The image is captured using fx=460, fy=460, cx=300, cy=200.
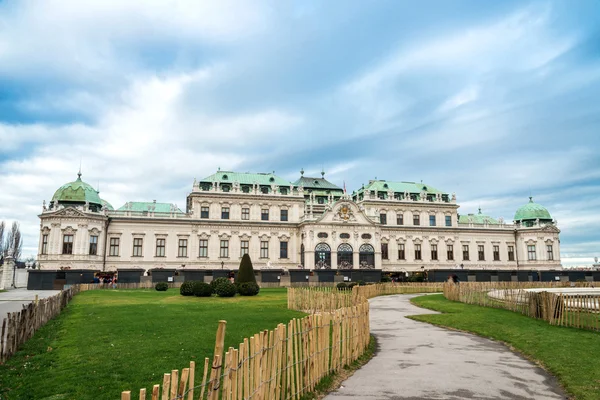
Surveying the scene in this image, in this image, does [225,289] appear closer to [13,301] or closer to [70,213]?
[13,301]

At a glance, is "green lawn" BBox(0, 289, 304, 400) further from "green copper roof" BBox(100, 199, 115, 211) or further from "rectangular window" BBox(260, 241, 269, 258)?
"green copper roof" BBox(100, 199, 115, 211)

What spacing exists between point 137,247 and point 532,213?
71.0 metres

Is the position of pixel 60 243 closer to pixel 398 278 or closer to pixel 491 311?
pixel 398 278

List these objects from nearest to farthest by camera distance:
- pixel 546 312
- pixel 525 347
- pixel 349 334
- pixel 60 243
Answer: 1. pixel 349 334
2. pixel 525 347
3. pixel 546 312
4. pixel 60 243

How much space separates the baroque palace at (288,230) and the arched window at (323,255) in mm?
159

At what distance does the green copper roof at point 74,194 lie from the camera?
67.1 metres

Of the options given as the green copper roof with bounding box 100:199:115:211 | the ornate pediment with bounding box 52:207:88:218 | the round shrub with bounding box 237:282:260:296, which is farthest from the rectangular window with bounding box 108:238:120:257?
the round shrub with bounding box 237:282:260:296

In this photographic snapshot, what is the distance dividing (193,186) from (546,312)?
58.0m

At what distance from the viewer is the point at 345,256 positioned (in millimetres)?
74438

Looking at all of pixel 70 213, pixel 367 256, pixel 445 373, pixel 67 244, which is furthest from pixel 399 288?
pixel 70 213

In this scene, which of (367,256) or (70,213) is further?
(367,256)

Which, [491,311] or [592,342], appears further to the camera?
[491,311]

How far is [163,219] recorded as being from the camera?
71.6 meters

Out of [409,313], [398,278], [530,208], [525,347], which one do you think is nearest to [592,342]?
[525,347]
